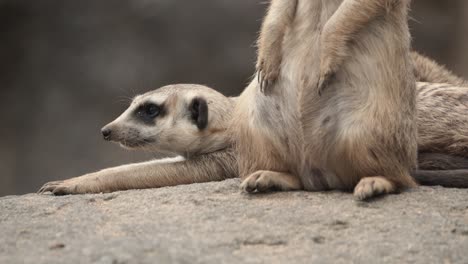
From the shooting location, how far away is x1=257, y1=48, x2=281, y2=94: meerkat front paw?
13.1 feet

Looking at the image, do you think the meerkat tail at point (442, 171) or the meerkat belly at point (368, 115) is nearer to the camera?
the meerkat belly at point (368, 115)

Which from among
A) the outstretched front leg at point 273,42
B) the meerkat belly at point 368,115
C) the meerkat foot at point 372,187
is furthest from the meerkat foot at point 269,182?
the outstretched front leg at point 273,42

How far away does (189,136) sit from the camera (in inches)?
201

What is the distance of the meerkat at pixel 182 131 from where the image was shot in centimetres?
502

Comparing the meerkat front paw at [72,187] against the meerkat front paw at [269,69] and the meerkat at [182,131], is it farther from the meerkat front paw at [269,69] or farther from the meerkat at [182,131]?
the meerkat front paw at [269,69]

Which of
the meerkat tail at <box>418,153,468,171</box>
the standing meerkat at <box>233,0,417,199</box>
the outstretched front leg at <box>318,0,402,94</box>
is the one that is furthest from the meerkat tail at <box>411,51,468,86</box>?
the outstretched front leg at <box>318,0,402,94</box>

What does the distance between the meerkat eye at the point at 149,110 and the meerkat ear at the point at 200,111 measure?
23 cm

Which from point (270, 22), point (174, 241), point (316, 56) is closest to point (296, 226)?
point (174, 241)

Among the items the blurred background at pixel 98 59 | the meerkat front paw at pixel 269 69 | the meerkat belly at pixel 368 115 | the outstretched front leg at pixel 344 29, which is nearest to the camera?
the meerkat belly at pixel 368 115

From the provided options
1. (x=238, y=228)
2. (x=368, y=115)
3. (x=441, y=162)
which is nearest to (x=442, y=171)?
(x=441, y=162)

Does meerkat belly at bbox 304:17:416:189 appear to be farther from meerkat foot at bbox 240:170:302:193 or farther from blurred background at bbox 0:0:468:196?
blurred background at bbox 0:0:468:196

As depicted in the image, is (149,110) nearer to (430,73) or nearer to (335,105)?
(335,105)

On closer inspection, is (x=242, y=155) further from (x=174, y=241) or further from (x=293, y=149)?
(x=174, y=241)

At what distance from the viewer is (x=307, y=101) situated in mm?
3863
